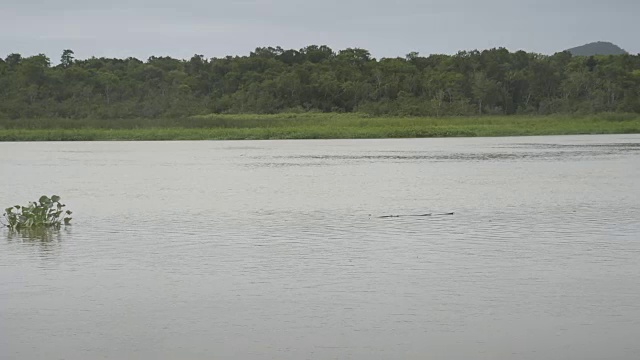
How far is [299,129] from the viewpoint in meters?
59.0

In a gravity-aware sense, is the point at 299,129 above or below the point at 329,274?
above

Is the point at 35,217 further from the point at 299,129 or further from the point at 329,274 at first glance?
the point at 299,129

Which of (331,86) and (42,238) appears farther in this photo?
(331,86)

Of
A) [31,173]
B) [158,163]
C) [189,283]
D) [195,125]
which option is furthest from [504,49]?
[189,283]

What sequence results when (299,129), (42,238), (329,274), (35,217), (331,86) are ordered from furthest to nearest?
(331,86) < (299,129) < (35,217) < (42,238) < (329,274)

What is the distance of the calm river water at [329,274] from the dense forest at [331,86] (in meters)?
57.4

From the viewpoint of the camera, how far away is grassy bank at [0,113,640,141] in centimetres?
5778

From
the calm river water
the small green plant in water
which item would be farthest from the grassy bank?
the small green plant in water

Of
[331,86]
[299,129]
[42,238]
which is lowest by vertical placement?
[42,238]

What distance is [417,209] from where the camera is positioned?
16406 millimetres

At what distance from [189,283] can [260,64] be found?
85576mm

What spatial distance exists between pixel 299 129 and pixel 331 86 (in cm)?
2400

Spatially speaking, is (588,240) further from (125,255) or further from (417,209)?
(125,255)

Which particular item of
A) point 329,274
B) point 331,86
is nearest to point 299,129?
point 331,86
